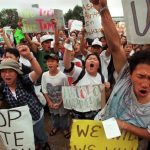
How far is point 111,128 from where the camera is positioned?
2.47 metres

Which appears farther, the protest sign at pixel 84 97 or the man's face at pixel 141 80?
the protest sign at pixel 84 97

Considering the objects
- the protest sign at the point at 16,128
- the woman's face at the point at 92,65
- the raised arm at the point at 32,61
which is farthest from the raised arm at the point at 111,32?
the woman's face at the point at 92,65

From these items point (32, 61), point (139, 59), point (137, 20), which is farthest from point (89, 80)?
point (139, 59)

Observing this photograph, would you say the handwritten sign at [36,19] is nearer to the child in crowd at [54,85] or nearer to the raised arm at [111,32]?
the child in crowd at [54,85]

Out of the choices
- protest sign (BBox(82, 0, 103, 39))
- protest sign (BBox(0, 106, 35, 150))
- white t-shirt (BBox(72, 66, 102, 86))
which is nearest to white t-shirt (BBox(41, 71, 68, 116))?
white t-shirt (BBox(72, 66, 102, 86))

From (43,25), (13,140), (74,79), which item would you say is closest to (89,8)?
(43,25)

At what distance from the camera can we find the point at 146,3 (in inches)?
105

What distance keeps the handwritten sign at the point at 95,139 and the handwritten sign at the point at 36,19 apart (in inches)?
141

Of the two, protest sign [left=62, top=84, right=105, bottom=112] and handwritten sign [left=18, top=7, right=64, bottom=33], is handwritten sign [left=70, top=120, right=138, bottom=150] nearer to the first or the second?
protest sign [left=62, top=84, right=105, bottom=112]

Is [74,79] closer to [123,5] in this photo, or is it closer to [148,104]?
[123,5]

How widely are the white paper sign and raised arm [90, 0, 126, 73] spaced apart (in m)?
0.40

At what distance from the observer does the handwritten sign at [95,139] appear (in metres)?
2.63

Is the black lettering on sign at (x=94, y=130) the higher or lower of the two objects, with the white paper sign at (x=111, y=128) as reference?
lower

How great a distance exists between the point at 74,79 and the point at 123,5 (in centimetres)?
240
